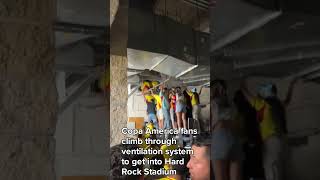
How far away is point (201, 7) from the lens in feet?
6.90

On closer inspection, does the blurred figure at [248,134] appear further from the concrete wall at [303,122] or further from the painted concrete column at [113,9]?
the painted concrete column at [113,9]

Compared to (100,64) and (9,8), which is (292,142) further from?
(9,8)

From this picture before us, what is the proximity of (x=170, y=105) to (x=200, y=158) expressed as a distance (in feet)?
0.85

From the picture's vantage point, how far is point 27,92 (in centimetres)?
183

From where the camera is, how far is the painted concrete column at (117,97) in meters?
1.97

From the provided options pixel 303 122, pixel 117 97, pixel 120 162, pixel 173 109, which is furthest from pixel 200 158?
pixel 303 122

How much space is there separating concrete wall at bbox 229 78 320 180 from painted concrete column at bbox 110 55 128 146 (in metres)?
0.61

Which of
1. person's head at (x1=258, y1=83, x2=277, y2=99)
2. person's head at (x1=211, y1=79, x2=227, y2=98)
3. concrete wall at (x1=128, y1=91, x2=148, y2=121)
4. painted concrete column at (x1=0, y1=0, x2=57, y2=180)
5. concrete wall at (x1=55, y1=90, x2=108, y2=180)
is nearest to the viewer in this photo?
painted concrete column at (x1=0, y1=0, x2=57, y2=180)

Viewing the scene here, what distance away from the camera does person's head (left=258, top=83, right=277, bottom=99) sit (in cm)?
225

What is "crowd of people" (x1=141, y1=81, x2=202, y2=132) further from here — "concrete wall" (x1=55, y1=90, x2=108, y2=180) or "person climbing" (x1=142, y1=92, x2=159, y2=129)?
"concrete wall" (x1=55, y1=90, x2=108, y2=180)

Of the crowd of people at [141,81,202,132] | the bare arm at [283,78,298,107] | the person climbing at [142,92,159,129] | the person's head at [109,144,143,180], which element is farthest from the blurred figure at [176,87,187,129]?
the bare arm at [283,78,298,107]

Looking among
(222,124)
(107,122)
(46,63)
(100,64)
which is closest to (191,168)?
(222,124)

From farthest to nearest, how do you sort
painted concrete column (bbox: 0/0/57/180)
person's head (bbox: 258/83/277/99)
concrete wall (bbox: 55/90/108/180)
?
person's head (bbox: 258/83/277/99) → concrete wall (bbox: 55/90/108/180) → painted concrete column (bbox: 0/0/57/180)

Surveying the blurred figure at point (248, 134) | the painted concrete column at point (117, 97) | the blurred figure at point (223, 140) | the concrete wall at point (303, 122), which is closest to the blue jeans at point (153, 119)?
the painted concrete column at point (117, 97)
